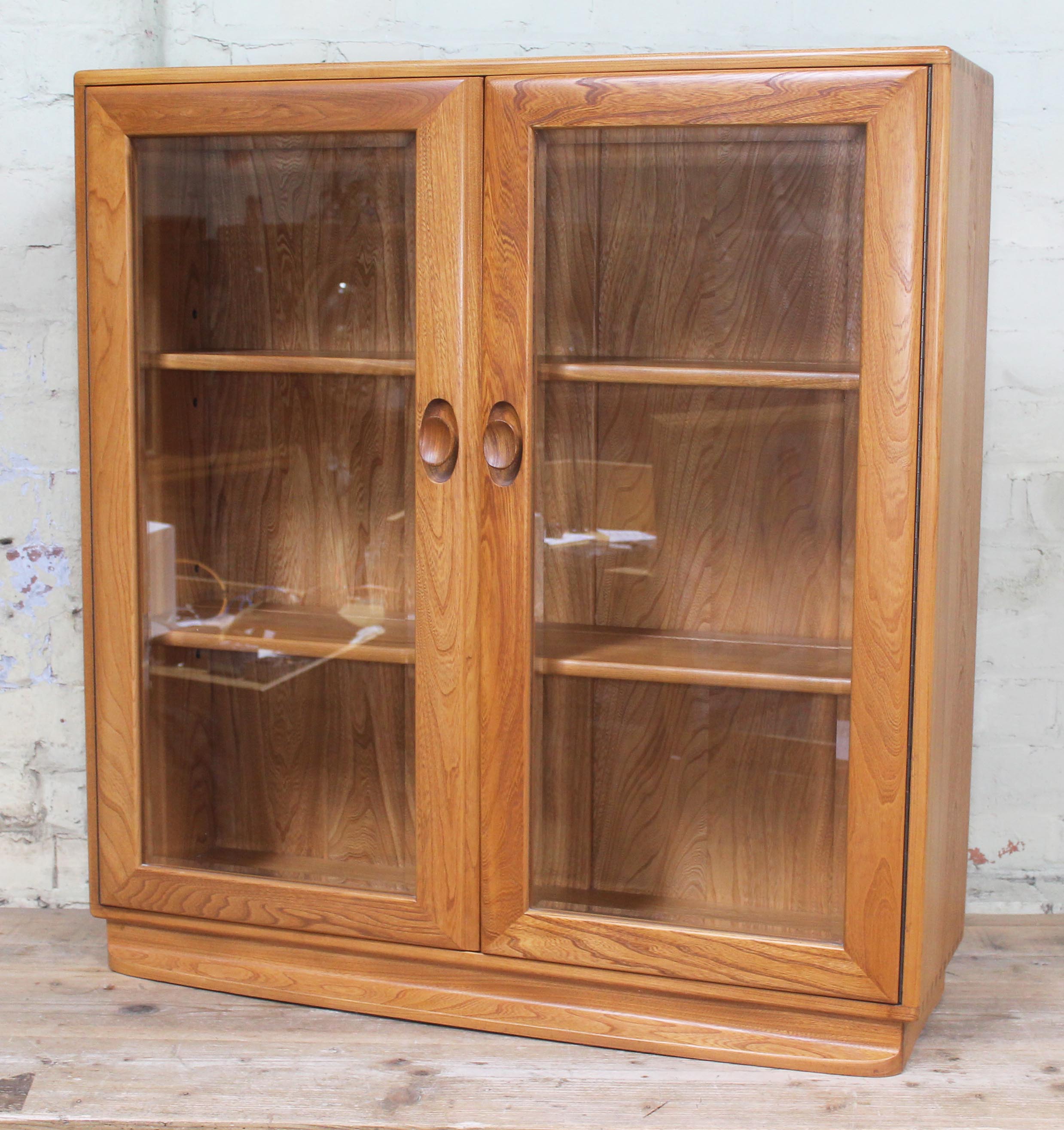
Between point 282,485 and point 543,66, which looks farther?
point 282,485

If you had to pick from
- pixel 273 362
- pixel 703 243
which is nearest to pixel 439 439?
pixel 273 362

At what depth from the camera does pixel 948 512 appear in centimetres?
142

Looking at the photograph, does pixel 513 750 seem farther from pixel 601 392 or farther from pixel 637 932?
pixel 601 392

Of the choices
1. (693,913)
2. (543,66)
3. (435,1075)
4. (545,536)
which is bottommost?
(435,1075)

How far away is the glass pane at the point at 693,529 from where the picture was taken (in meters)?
1.43

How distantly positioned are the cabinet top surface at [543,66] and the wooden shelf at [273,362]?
0.35 metres

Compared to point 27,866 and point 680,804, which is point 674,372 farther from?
point 27,866

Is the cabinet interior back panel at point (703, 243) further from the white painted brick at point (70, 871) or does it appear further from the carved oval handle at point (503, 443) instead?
the white painted brick at point (70, 871)

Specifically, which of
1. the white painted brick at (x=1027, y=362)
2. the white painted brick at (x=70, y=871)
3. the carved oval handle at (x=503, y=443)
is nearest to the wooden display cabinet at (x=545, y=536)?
the carved oval handle at (x=503, y=443)

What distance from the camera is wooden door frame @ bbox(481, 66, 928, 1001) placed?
1.32 metres

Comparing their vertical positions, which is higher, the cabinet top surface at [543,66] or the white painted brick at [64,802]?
the cabinet top surface at [543,66]

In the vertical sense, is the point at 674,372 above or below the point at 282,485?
above

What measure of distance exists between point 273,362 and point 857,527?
31.2 inches

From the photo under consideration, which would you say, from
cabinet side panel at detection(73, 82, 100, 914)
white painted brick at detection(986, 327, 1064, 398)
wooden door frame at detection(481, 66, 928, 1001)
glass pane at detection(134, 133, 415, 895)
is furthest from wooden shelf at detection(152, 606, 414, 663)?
white painted brick at detection(986, 327, 1064, 398)
